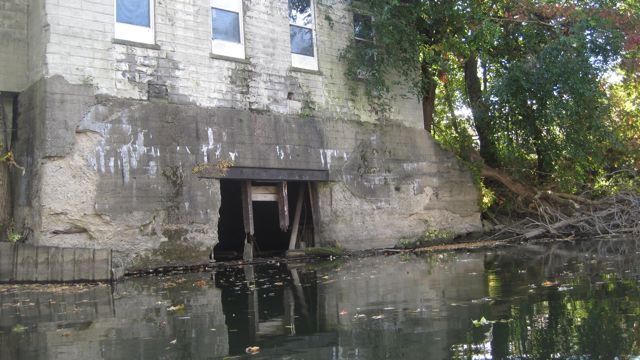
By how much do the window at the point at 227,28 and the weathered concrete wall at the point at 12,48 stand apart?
12.1 ft

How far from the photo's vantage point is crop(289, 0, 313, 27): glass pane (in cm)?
1388

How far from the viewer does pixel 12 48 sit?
10.9 m

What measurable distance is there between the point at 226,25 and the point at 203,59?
1.12 metres

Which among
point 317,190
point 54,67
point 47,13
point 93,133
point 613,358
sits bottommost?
point 613,358

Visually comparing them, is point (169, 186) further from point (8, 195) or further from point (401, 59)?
point (401, 59)

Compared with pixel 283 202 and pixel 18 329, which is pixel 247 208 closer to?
pixel 283 202

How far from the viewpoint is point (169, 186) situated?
36.3ft

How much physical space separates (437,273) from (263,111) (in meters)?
5.96

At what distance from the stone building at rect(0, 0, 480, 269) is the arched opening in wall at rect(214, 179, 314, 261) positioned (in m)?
0.09

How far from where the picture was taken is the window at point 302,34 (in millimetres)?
13812

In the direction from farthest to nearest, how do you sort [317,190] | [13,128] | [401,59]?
[401,59]
[317,190]
[13,128]

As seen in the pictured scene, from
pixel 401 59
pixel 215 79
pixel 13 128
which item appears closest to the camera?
pixel 13 128

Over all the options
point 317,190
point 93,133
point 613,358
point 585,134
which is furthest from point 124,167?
point 585,134

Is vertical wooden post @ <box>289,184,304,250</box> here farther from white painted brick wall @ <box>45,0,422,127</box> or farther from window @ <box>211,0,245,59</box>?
window @ <box>211,0,245,59</box>
